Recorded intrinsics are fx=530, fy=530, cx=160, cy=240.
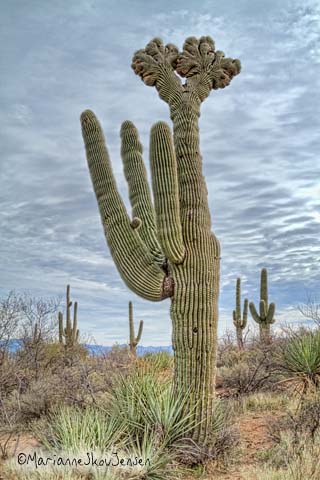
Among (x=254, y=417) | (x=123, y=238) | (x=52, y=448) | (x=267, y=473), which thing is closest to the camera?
(x=267, y=473)

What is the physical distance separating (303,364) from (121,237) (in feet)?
17.0

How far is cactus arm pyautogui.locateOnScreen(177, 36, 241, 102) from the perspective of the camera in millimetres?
9373

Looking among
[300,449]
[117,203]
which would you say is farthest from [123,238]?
[300,449]

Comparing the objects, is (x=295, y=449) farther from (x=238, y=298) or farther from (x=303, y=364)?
(x=238, y=298)

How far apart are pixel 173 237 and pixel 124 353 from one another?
35.0 ft

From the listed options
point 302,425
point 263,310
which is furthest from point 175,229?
point 263,310

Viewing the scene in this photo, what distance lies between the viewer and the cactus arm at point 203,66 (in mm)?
9373

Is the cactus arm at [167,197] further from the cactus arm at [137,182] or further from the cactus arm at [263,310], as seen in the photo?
the cactus arm at [263,310]

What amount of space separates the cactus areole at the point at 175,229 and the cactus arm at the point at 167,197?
14 millimetres

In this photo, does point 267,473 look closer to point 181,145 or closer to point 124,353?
point 181,145

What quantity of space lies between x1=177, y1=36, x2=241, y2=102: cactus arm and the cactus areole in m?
0.05

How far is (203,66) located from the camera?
9.58m

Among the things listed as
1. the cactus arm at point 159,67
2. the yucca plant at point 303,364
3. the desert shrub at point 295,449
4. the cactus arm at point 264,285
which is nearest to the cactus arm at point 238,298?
the cactus arm at point 264,285

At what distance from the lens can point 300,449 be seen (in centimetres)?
653
